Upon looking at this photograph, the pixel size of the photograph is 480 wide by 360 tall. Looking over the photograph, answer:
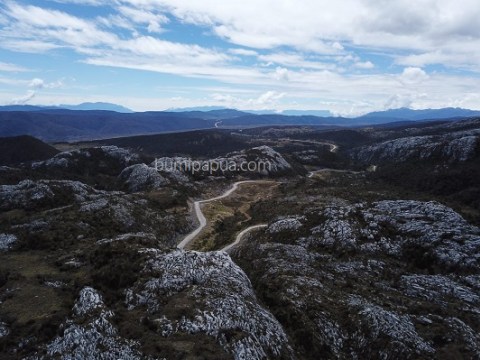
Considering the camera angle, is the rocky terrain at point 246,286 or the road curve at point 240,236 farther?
the road curve at point 240,236

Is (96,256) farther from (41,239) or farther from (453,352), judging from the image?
(453,352)

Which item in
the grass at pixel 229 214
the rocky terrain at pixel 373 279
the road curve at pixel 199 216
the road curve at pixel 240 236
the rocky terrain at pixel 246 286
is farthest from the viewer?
the road curve at pixel 199 216

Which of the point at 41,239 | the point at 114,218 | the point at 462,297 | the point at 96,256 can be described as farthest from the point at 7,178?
the point at 462,297

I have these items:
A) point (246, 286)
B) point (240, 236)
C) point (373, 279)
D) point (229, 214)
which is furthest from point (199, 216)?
point (246, 286)

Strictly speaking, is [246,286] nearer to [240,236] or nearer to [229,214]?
[240,236]

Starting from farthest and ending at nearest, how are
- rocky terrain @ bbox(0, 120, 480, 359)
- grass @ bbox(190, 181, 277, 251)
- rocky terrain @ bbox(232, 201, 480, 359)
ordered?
grass @ bbox(190, 181, 277, 251), rocky terrain @ bbox(232, 201, 480, 359), rocky terrain @ bbox(0, 120, 480, 359)

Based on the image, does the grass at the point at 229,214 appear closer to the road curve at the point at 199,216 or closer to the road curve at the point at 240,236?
the road curve at the point at 240,236

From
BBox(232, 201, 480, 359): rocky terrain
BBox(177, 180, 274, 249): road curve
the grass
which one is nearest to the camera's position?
BBox(232, 201, 480, 359): rocky terrain

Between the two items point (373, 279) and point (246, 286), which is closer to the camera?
point (246, 286)

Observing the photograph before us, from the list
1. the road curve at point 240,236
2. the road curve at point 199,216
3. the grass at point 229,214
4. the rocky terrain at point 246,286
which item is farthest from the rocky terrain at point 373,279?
the road curve at point 199,216

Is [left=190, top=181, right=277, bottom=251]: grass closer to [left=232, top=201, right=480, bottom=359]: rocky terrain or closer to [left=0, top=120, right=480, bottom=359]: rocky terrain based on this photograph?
[left=0, top=120, right=480, bottom=359]: rocky terrain

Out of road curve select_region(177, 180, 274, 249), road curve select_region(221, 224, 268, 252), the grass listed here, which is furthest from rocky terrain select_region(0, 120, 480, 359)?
the grass
